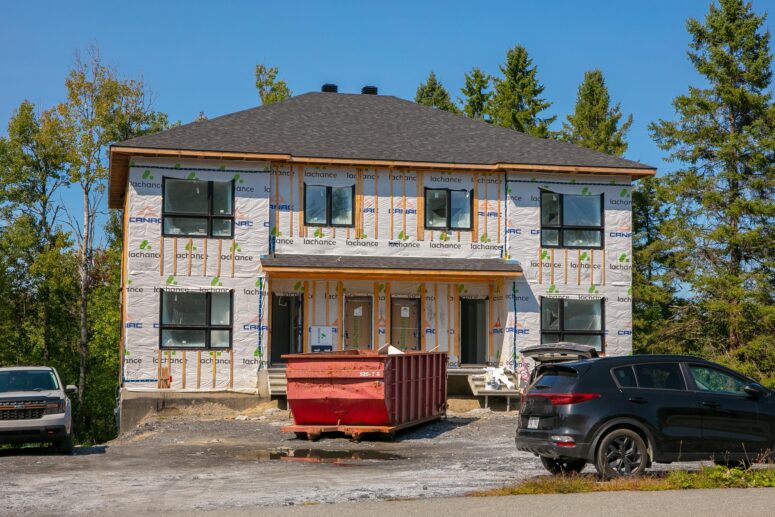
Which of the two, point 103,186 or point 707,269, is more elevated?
point 103,186

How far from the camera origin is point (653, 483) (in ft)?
41.5

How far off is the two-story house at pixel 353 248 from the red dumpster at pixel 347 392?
6542mm

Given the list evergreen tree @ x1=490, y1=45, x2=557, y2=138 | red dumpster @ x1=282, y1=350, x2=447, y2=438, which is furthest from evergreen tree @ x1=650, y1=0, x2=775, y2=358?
red dumpster @ x1=282, y1=350, x2=447, y2=438

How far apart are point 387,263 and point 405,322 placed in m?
2.15

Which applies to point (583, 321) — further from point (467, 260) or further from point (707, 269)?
point (707, 269)

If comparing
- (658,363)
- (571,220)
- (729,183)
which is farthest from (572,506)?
(729,183)

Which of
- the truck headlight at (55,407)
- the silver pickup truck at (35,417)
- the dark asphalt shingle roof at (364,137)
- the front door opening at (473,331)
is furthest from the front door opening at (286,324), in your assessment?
the truck headlight at (55,407)

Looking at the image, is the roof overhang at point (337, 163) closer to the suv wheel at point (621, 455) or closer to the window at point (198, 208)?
the window at point (198, 208)

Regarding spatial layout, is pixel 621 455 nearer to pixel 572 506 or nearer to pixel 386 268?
pixel 572 506

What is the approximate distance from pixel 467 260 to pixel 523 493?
17464mm

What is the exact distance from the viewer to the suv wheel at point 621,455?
13578mm

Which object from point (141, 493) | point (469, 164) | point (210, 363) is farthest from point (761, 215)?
point (141, 493)

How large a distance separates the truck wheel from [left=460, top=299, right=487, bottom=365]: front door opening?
13.1 meters

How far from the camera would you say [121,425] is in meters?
27.1
